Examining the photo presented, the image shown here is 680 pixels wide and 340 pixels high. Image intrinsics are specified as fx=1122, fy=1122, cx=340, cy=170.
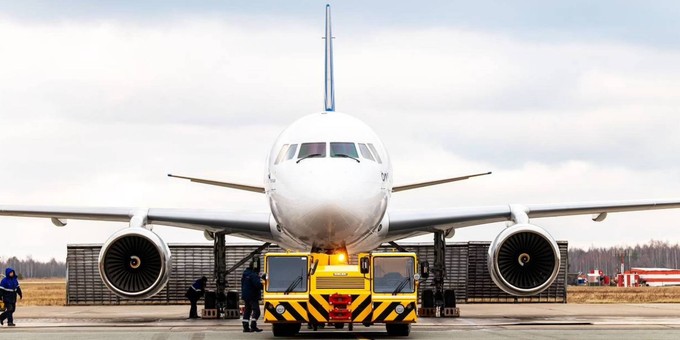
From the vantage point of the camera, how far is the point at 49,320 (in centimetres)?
2658

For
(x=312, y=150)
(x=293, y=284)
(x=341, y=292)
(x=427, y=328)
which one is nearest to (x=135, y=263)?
(x=312, y=150)

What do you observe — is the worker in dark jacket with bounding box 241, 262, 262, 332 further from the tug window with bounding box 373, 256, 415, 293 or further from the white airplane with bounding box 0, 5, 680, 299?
the tug window with bounding box 373, 256, 415, 293

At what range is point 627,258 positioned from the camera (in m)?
174

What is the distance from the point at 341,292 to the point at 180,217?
8.21 m

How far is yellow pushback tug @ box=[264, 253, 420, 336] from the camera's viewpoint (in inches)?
771

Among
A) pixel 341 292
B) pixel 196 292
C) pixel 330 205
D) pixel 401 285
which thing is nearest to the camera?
pixel 341 292

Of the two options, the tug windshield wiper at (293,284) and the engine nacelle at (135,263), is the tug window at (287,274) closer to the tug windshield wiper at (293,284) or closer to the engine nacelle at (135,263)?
the tug windshield wiper at (293,284)

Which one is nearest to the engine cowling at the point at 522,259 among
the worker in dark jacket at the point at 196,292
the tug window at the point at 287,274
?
the tug window at the point at 287,274

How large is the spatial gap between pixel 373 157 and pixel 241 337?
4.85 meters

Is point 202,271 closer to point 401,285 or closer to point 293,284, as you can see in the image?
point 293,284

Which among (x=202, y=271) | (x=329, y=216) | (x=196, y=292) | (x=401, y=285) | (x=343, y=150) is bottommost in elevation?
(x=196, y=292)

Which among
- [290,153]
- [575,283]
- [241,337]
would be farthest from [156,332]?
[575,283]

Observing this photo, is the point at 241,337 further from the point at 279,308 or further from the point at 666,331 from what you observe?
the point at 666,331

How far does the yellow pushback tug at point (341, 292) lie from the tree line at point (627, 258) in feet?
493
